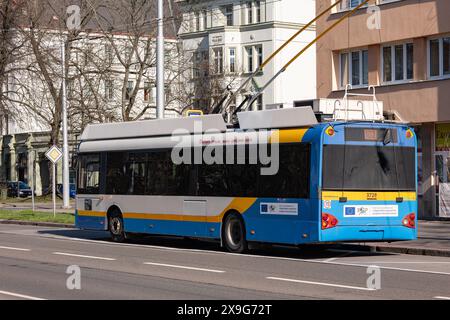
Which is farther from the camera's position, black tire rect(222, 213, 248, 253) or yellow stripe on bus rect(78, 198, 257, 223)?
black tire rect(222, 213, 248, 253)

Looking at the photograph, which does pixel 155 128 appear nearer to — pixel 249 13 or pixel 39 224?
pixel 39 224

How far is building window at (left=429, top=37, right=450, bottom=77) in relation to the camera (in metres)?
33.2

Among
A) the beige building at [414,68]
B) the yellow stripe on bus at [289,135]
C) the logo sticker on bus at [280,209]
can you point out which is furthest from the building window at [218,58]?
the logo sticker on bus at [280,209]

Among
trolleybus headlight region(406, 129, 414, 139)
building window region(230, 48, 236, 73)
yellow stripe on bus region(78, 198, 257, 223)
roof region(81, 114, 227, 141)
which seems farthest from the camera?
building window region(230, 48, 236, 73)

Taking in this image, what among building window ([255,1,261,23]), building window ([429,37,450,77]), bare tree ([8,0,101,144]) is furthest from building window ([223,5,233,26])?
building window ([429,37,450,77])

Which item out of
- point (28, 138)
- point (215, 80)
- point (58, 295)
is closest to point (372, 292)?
point (58, 295)

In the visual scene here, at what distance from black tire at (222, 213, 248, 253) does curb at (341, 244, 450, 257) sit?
104 inches

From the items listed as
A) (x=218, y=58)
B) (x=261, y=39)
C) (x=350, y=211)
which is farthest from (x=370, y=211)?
(x=218, y=58)

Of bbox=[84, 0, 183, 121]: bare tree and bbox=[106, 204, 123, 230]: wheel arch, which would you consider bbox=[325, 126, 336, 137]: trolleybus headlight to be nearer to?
bbox=[106, 204, 123, 230]: wheel arch

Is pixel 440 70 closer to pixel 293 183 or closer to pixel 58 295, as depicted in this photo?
pixel 293 183

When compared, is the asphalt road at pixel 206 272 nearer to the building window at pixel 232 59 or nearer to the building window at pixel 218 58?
the building window at pixel 218 58

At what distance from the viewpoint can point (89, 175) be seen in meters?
25.8

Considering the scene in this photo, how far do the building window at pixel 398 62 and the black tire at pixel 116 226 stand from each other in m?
14.3

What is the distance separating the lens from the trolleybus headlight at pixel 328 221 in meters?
18.6
